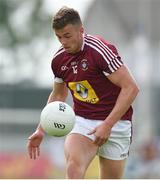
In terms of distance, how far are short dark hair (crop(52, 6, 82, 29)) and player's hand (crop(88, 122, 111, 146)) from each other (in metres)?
1.02

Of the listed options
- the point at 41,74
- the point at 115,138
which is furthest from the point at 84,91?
the point at 41,74

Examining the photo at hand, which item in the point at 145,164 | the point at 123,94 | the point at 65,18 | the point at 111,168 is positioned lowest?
the point at 145,164

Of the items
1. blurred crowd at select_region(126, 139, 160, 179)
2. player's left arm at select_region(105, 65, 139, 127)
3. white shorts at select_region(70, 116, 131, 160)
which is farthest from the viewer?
blurred crowd at select_region(126, 139, 160, 179)

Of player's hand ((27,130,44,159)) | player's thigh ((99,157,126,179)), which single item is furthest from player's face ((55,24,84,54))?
player's thigh ((99,157,126,179))

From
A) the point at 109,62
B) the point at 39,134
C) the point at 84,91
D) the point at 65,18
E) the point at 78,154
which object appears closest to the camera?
the point at 65,18

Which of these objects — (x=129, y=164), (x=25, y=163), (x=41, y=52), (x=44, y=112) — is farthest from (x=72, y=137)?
(x=41, y=52)

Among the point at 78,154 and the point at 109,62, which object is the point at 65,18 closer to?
the point at 109,62

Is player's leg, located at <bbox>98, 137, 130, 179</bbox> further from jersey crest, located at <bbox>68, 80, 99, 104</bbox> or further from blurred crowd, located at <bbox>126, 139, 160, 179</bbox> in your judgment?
blurred crowd, located at <bbox>126, 139, 160, 179</bbox>

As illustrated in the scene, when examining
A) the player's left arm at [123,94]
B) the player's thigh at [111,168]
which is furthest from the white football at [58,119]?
the player's thigh at [111,168]

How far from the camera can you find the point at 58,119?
9.16 m

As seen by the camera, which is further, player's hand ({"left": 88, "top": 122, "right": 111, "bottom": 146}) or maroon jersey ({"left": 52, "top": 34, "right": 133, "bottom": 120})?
maroon jersey ({"left": 52, "top": 34, "right": 133, "bottom": 120})

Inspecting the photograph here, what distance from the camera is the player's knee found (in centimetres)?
927

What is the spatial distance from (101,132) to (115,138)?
32.5 inches

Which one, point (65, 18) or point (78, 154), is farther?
point (78, 154)
